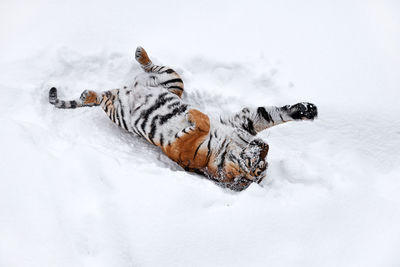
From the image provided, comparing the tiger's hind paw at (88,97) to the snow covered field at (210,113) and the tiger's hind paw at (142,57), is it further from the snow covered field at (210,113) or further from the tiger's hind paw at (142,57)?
the tiger's hind paw at (142,57)

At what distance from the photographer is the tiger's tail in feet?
9.48

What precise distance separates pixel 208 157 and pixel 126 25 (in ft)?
5.23

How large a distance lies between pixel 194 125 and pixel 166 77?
65 centimetres

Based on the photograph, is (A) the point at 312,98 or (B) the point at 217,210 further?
(A) the point at 312,98

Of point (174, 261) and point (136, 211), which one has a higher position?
point (136, 211)

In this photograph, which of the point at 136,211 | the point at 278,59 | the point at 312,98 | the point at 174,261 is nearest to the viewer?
the point at 174,261

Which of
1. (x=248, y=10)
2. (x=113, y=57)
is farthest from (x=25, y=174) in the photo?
(x=248, y=10)

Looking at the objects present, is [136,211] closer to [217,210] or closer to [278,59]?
[217,210]

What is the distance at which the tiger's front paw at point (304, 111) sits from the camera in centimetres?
239

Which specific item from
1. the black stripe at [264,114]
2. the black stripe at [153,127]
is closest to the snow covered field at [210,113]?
the black stripe at [153,127]

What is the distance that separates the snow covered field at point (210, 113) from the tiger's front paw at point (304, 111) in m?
0.34

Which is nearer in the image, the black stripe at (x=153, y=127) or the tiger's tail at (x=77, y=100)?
the black stripe at (x=153, y=127)

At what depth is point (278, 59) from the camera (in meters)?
3.02

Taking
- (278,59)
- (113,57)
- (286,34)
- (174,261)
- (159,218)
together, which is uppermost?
(286,34)
